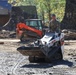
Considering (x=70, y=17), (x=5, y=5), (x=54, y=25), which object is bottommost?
(x=5, y=5)

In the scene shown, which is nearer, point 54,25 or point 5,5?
point 54,25

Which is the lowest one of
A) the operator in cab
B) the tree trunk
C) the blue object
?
the blue object

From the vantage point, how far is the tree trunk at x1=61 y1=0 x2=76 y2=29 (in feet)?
148

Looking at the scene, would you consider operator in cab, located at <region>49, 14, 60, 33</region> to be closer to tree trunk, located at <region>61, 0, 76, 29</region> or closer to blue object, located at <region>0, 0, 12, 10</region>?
tree trunk, located at <region>61, 0, 76, 29</region>

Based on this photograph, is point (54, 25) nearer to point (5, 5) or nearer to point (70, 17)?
point (70, 17)

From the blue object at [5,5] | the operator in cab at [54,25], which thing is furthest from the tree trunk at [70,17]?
the operator in cab at [54,25]

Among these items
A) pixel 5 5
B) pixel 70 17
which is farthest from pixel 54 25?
pixel 5 5

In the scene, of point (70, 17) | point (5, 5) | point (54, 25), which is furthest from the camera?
point (5, 5)

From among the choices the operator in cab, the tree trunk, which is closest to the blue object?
the tree trunk

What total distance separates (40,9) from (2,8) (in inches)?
972

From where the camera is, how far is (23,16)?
5528 cm

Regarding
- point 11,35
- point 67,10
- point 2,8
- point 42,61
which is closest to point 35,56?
point 42,61

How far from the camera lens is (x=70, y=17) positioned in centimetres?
4559

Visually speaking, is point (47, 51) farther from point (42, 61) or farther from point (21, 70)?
point (21, 70)
